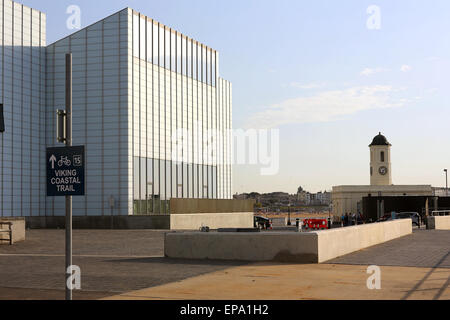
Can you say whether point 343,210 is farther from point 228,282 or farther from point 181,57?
point 228,282

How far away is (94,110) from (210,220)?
15.8 meters

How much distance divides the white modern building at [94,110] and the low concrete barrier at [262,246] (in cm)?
3397

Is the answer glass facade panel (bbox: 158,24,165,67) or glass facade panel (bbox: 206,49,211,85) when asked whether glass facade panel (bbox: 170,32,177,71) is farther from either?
glass facade panel (bbox: 206,49,211,85)

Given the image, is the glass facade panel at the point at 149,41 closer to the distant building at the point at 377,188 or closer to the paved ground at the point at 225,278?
the paved ground at the point at 225,278

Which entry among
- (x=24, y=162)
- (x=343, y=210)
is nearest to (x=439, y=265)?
(x=24, y=162)

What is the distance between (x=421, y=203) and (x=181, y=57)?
1486 inches

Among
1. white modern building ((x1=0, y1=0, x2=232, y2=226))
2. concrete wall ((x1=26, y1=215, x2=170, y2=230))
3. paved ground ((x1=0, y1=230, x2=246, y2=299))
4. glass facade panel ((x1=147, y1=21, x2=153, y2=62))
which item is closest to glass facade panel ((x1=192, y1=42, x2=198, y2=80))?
white modern building ((x1=0, y1=0, x2=232, y2=226))

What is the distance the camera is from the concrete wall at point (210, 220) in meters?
52.1

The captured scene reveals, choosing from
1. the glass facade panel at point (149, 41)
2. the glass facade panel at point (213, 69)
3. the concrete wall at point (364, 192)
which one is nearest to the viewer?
the glass facade panel at point (149, 41)

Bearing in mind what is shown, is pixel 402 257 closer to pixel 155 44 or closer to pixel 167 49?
pixel 155 44

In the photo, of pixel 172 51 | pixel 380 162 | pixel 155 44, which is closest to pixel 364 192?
pixel 380 162

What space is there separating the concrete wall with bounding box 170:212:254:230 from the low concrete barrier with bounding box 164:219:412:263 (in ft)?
105

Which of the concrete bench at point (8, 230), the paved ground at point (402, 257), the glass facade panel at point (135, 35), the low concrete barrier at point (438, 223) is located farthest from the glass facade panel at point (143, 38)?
the paved ground at point (402, 257)

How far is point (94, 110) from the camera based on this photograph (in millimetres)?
52594
